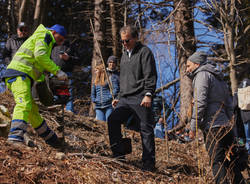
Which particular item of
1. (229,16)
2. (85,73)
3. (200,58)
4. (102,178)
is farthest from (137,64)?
(85,73)

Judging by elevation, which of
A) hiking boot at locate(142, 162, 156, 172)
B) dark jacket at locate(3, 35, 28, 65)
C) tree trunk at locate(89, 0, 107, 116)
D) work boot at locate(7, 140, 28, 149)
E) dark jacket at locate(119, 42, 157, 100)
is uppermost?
tree trunk at locate(89, 0, 107, 116)

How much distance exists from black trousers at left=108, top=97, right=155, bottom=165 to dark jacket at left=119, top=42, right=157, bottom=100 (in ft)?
0.47

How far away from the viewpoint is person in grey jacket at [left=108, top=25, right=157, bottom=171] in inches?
167

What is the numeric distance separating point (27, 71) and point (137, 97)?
1470 millimetres

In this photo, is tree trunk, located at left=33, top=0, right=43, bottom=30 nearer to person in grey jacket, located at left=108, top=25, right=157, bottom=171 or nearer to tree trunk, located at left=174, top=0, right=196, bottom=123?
tree trunk, located at left=174, top=0, right=196, bottom=123

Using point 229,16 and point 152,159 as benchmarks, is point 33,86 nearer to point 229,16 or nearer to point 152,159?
point 152,159

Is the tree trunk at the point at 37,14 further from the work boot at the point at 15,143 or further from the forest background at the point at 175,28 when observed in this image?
the work boot at the point at 15,143

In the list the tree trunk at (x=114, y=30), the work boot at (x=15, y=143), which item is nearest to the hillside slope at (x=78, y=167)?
the work boot at (x=15, y=143)

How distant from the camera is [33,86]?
4473 millimetres

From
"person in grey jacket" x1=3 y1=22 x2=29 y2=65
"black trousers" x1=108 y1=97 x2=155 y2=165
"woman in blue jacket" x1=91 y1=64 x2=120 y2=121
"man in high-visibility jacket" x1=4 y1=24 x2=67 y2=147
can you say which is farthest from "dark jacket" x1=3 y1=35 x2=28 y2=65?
"black trousers" x1=108 y1=97 x2=155 y2=165

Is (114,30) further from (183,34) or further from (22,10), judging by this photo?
(183,34)

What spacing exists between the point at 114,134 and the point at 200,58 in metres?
1.50

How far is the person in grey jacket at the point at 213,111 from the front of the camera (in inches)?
152

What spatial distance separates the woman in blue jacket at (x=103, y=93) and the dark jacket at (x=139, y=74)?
247 cm
